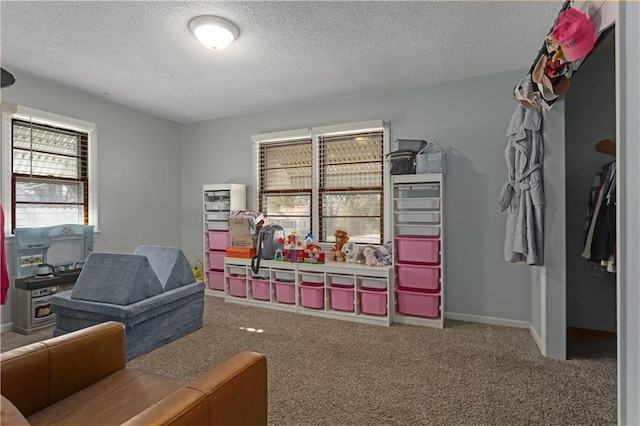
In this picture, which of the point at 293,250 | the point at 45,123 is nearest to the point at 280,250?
the point at 293,250

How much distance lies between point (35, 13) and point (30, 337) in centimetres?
281

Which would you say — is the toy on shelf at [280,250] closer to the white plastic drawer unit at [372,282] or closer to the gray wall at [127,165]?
the white plastic drawer unit at [372,282]

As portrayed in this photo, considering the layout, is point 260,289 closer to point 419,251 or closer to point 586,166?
point 419,251

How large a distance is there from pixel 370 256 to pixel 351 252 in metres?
0.27

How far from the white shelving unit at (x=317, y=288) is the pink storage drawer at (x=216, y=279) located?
1.25 ft

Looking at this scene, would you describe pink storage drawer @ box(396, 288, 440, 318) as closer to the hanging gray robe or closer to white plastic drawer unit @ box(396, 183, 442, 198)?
the hanging gray robe

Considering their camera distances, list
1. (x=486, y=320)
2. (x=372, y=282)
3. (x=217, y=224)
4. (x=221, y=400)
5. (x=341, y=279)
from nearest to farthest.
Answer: (x=221, y=400) < (x=486, y=320) < (x=372, y=282) < (x=341, y=279) < (x=217, y=224)

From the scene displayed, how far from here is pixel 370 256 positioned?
12.6 ft

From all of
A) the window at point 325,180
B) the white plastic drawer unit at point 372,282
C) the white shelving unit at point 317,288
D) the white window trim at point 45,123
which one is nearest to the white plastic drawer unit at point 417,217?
the window at point 325,180

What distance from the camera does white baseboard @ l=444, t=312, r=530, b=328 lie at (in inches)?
138

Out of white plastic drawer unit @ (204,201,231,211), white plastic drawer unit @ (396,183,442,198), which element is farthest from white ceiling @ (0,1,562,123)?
white plastic drawer unit @ (204,201,231,211)

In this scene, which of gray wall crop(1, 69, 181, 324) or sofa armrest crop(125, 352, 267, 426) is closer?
sofa armrest crop(125, 352, 267, 426)

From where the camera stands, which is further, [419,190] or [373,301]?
[419,190]

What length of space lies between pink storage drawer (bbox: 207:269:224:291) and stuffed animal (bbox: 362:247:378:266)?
2.17m
